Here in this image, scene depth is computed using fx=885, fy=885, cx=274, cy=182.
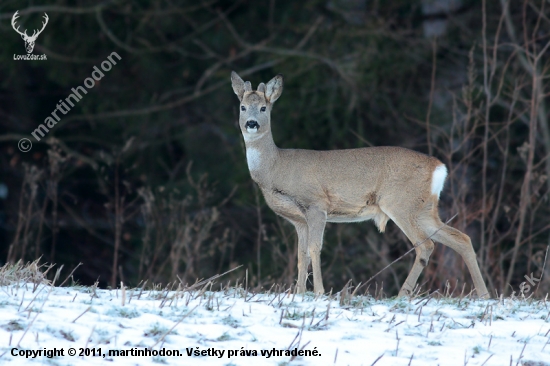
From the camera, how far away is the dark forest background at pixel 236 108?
12.2 metres

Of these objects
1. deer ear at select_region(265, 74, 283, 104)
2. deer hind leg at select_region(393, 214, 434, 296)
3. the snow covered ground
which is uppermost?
deer ear at select_region(265, 74, 283, 104)

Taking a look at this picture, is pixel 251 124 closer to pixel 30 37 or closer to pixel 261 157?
pixel 261 157

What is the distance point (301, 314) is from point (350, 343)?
1.65 ft

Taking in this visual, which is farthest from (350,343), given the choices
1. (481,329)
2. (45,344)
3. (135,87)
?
(135,87)

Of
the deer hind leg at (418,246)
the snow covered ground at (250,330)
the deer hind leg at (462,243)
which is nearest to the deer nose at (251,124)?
the deer hind leg at (418,246)

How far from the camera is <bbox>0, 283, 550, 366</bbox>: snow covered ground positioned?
4.39 m

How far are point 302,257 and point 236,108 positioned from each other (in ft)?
27.9

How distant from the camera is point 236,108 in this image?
15492 millimetres

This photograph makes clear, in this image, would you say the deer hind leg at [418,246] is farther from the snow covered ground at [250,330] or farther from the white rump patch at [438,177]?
the snow covered ground at [250,330]

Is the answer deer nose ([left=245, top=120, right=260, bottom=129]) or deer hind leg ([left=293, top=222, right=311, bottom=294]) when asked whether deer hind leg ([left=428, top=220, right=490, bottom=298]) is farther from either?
deer nose ([left=245, top=120, right=260, bottom=129])

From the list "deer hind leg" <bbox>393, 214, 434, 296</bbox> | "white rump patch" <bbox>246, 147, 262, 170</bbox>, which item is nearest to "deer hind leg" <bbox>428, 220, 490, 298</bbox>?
"deer hind leg" <bbox>393, 214, 434, 296</bbox>

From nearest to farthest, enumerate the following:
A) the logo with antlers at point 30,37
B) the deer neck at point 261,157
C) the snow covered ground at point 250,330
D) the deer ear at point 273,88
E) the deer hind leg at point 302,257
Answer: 1. the snow covered ground at point 250,330
2. the deer hind leg at point 302,257
3. the deer neck at point 261,157
4. the deer ear at point 273,88
5. the logo with antlers at point 30,37

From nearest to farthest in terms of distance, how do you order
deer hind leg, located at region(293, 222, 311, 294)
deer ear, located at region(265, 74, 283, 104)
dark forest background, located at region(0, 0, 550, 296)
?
deer hind leg, located at region(293, 222, 311, 294) → deer ear, located at region(265, 74, 283, 104) → dark forest background, located at region(0, 0, 550, 296)

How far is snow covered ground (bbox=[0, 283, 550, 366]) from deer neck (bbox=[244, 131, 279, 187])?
1.85m
